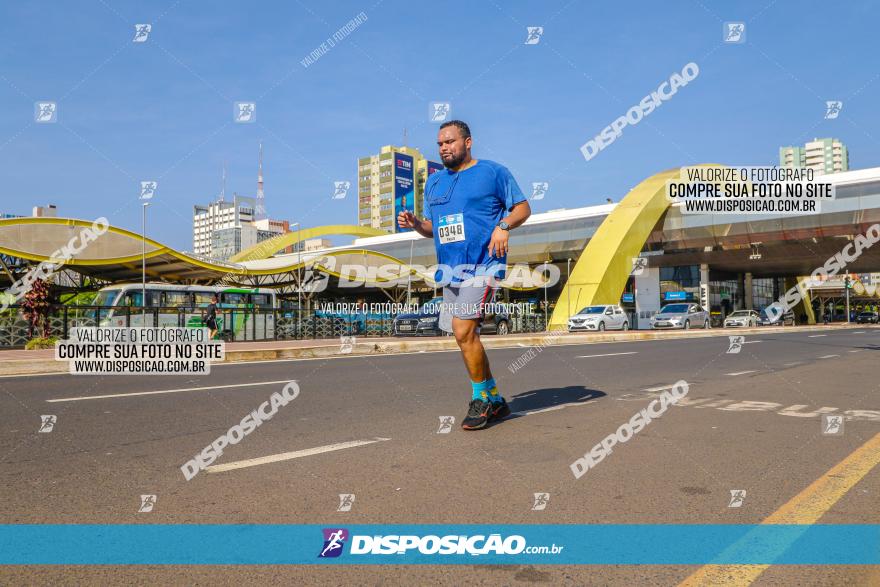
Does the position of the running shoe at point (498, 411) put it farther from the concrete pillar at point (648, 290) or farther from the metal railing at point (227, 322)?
the concrete pillar at point (648, 290)

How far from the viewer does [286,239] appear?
8188 cm

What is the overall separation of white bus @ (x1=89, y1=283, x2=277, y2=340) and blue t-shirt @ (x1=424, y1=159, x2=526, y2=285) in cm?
2018

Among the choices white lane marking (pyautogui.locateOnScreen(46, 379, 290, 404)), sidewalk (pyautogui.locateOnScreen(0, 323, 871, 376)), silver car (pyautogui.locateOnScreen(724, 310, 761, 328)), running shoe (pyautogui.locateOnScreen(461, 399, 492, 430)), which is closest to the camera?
running shoe (pyautogui.locateOnScreen(461, 399, 492, 430))

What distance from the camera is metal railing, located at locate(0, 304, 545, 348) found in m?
19.4

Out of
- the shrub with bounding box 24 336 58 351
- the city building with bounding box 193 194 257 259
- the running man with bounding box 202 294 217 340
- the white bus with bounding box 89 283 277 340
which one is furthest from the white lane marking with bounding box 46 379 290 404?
the city building with bounding box 193 194 257 259

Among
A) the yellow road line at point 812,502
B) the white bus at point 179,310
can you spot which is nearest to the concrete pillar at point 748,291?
the white bus at point 179,310

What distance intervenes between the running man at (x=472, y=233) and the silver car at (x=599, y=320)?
93.6 feet

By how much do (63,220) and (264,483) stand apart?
27822 mm

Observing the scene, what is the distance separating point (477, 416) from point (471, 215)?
146 cm

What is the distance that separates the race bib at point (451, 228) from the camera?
4859 mm

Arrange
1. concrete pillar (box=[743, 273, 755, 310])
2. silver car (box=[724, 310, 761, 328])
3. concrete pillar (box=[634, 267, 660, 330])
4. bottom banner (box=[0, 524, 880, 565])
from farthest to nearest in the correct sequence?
1. concrete pillar (box=[743, 273, 755, 310])
2. concrete pillar (box=[634, 267, 660, 330])
3. silver car (box=[724, 310, 761, 328])
4. bottom banner (box=[0, 524, 880, 565])

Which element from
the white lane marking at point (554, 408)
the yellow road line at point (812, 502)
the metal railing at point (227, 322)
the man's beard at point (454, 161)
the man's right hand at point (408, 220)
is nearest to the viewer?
the yellow road line at point (812, 502)

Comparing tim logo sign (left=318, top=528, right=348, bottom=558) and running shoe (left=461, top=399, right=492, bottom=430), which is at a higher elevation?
running shoe (left=461, top=399, right=492, bottom=430)

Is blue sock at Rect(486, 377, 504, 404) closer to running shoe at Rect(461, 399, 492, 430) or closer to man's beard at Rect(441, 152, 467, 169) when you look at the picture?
running shoe at Rect(461, 399, 492, 430)
